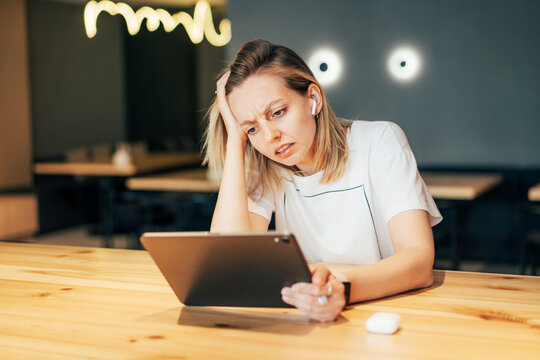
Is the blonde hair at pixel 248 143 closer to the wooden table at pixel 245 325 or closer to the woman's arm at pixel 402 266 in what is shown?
the woman's arm at pixel 402 266

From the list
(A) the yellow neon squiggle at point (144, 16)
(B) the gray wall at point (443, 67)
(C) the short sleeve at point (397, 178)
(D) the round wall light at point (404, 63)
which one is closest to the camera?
(C) the short sleeve at point (397, 178)

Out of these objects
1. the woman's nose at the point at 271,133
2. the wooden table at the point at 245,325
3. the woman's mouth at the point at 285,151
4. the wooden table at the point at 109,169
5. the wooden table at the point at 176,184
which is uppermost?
the woman's nose at the point at 271,133

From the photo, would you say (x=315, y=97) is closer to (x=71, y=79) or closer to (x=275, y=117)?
(x=275, y=117)

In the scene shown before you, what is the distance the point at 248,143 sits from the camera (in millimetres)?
1809

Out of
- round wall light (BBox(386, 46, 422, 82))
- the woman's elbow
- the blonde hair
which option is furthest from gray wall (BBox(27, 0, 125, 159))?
the woman's elbow

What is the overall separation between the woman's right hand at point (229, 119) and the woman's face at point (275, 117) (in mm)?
115

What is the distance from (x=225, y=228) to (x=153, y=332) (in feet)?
1.91

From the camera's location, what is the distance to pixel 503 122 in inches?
190

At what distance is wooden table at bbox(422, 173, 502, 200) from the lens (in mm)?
3803

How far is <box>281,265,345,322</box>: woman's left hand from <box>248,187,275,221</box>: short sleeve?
67 centimetres

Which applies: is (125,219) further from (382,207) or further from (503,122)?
(382,207)

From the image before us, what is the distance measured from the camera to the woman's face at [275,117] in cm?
151

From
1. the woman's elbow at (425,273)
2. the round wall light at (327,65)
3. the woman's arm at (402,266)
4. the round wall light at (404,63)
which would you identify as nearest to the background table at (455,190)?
the round wall light at (404,63)

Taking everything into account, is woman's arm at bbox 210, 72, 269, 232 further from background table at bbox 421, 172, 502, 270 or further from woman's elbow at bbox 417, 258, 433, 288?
background table at bbox 421, 172, 502, 270
